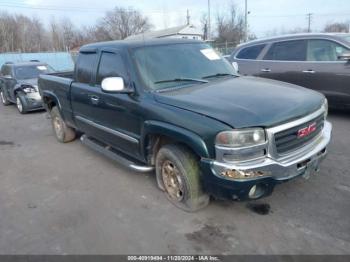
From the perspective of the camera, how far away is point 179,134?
3213 millimetres

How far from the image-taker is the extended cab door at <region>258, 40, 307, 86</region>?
6941 mm

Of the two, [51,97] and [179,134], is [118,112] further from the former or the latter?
[51,97]

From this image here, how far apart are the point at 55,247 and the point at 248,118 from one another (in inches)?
89.8

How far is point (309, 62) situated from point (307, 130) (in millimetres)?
4048

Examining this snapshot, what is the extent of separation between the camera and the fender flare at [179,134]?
9.99 ft

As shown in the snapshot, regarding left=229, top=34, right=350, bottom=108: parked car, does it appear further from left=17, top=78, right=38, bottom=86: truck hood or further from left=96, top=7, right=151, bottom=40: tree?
left=96, top=7, right=151, bottom=40: tree

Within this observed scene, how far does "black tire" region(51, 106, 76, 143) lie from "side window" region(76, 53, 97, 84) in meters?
1.58

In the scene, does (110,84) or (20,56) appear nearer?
(110,84)

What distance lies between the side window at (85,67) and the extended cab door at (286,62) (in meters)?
4.32

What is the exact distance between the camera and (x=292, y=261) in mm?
2744

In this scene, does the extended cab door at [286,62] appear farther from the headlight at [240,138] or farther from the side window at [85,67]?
the headlight at [240,138]

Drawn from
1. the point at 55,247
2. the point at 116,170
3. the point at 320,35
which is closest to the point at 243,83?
the point at 116,170

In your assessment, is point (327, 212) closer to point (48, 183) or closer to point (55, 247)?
point (55, 247)

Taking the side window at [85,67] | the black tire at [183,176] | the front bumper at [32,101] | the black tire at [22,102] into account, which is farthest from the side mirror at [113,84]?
the black tire at [22,102]
